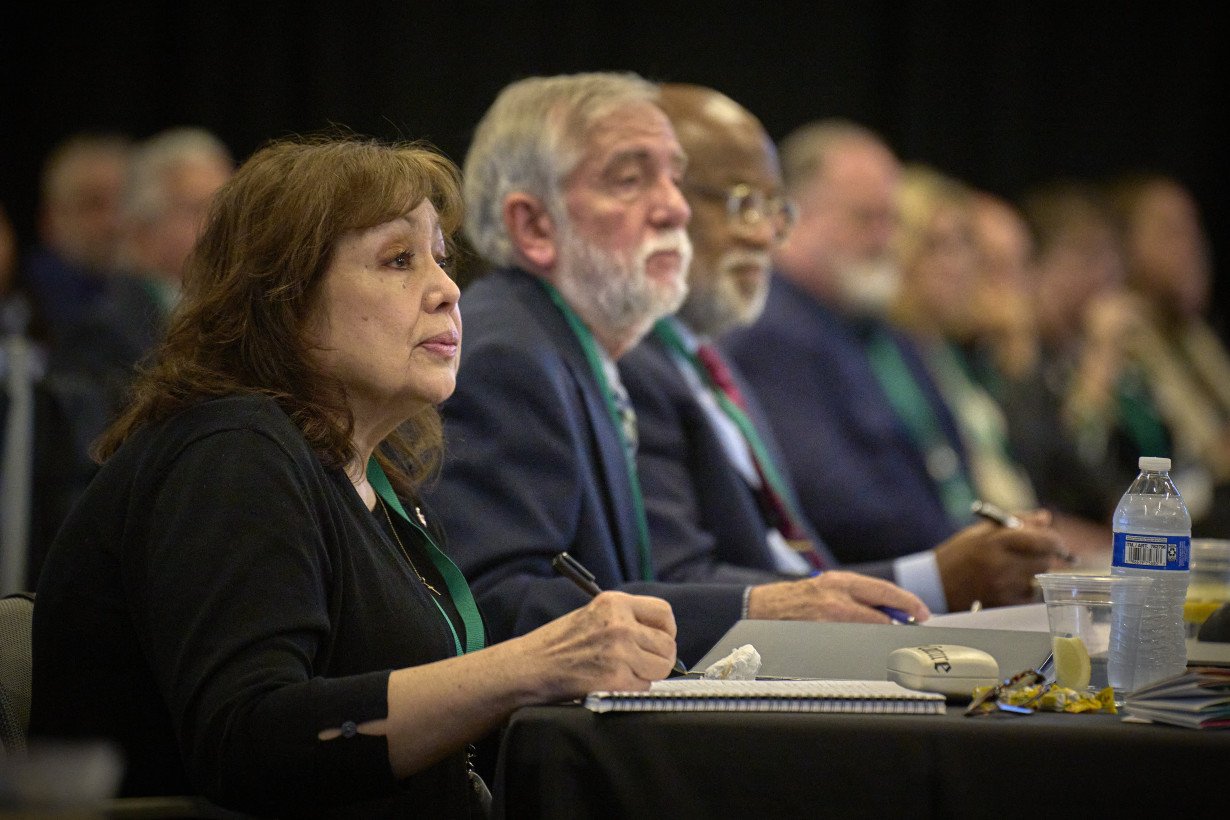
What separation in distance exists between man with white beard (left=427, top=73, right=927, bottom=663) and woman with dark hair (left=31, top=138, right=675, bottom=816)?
1.29 ft

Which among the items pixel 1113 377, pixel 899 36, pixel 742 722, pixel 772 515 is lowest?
pixel 1113 377

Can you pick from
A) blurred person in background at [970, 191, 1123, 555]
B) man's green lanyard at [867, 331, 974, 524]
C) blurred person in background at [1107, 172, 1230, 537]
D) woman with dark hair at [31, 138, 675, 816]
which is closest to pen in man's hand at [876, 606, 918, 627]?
woman with dark hair at [31, 138, 675, 816]

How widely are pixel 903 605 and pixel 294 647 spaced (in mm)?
856

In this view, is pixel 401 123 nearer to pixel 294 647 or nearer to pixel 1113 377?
pixel 1113 377

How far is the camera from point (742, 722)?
3.61 feet

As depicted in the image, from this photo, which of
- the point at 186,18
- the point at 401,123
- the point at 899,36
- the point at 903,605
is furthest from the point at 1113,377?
the point at 903,605

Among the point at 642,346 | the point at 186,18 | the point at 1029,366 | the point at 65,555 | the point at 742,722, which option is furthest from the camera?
the point at 1029,366

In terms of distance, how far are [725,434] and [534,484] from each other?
768 mm

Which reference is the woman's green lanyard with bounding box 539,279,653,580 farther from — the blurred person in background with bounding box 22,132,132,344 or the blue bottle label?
the blurred person in background with bounding box 22,132,132,344

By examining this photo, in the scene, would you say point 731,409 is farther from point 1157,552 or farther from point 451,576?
point 1157,552

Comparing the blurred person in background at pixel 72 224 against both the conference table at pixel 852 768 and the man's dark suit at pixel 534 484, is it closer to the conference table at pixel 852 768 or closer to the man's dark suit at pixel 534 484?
the man's dark suit at pixel 534 484

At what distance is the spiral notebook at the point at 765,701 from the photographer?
112 cm

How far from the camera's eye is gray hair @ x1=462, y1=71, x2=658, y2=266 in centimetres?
246

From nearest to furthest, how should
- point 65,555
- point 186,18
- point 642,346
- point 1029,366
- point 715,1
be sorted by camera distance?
point 65,555, point 642,346, point 186,18, point 715,1, point 1029,366
